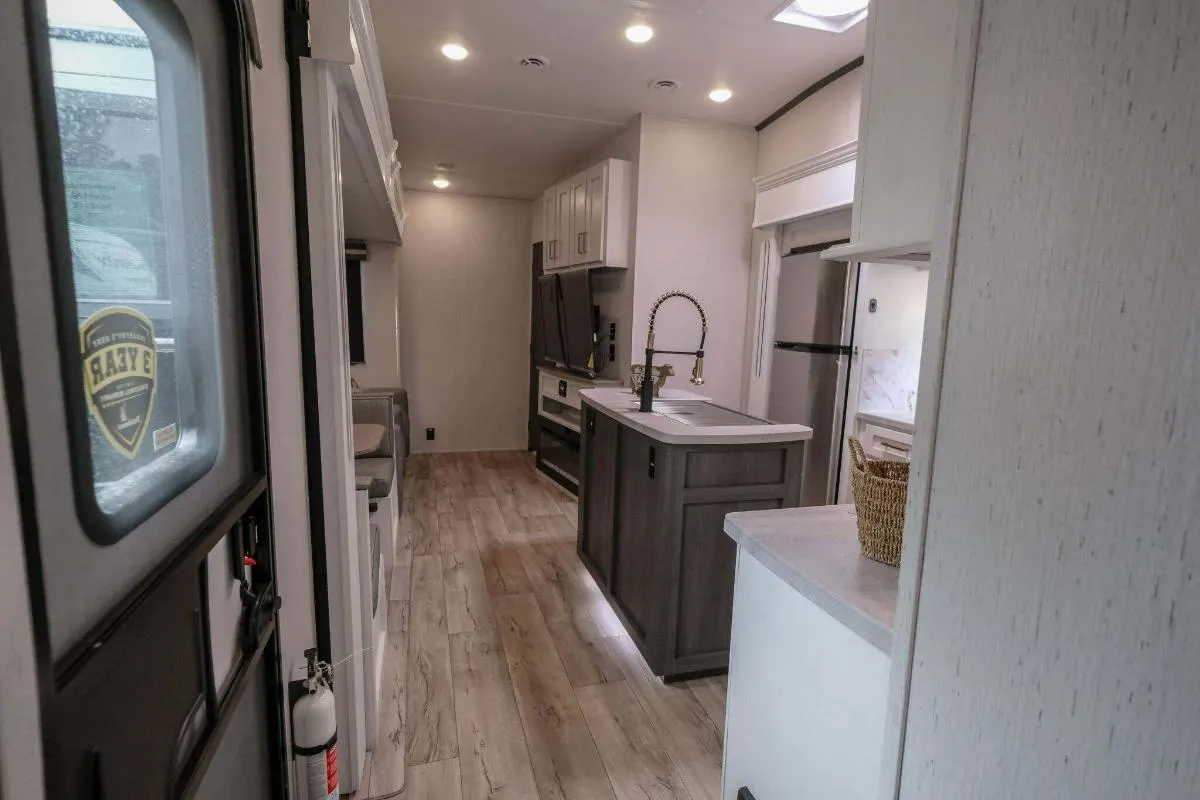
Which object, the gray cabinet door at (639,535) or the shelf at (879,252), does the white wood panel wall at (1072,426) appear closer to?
the shelf at (879,252)

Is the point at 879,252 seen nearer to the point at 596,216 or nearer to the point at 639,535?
the point at 639,535

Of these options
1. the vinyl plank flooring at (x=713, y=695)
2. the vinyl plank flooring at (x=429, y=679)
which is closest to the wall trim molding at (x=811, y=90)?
the vinyl plank flooring at (x=713, y=695)

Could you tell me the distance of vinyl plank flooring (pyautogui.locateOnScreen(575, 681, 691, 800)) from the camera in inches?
66.4

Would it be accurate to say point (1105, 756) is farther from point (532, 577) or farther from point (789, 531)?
point (532, 577)

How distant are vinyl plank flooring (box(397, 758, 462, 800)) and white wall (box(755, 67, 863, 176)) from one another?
118 inches

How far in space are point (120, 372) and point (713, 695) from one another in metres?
2.12

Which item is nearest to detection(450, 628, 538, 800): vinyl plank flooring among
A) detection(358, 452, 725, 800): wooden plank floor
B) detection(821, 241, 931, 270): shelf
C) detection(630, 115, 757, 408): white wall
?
detection(358, 452, 725, 800): wooden plank floor

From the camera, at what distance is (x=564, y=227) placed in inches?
175

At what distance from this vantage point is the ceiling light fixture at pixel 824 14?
2.31 meters

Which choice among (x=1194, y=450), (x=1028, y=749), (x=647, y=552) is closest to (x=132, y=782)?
(x=1028, y=749)

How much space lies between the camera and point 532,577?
3.03 m

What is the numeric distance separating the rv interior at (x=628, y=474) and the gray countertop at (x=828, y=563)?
0.4 inches

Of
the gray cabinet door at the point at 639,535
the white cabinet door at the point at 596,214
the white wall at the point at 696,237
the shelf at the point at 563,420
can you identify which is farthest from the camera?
the shelf at the point at 563,420

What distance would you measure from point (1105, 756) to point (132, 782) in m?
0.88
